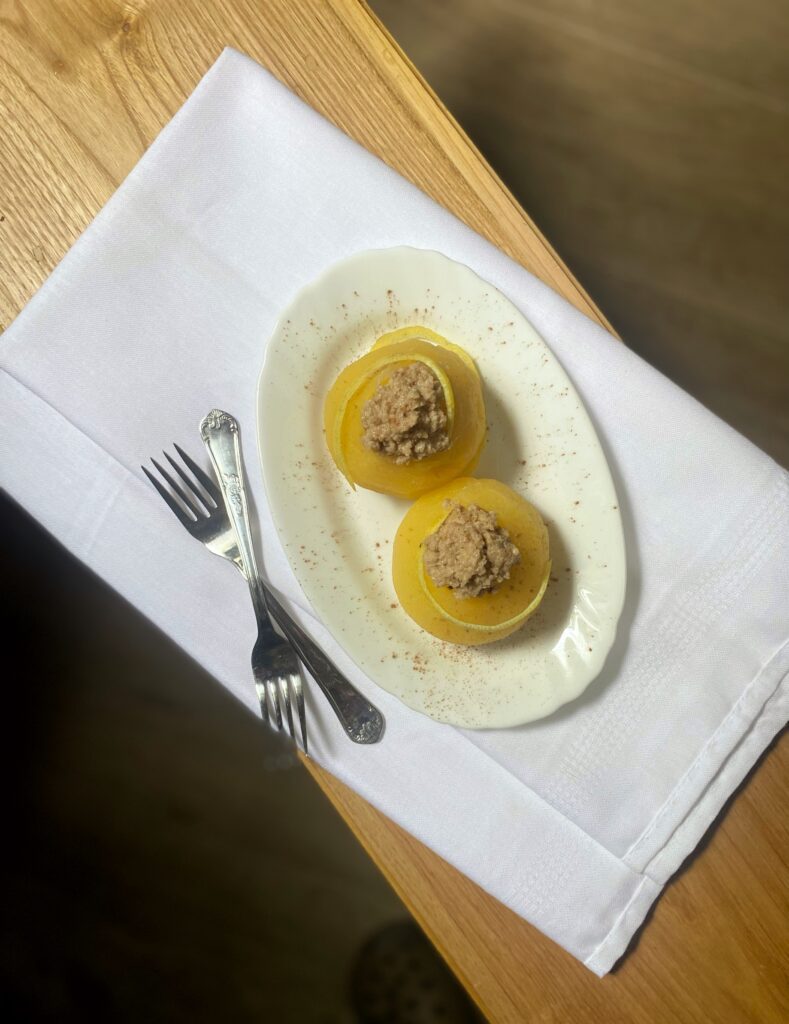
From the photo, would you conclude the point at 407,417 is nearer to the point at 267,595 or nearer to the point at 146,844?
the point at 267,595

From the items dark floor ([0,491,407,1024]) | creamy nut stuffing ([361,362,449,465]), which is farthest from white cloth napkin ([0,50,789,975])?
dark floor ([0,491,407,1024])

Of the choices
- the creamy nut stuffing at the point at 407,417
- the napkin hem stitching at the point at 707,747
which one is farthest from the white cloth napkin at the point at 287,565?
the creamy nut stuffing at the point at 407,417

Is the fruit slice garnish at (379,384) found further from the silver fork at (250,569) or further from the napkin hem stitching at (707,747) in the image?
the napkin hem stitching at (707,747)

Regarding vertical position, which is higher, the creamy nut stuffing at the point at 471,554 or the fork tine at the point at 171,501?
the creamy nut stuffing at the point at 471,554

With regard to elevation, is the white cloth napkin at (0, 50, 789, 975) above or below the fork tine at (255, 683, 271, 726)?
above

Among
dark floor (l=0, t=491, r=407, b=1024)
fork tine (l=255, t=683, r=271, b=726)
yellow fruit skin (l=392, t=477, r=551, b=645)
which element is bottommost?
dark floor (l=0, t=491, r=407, b=1024)

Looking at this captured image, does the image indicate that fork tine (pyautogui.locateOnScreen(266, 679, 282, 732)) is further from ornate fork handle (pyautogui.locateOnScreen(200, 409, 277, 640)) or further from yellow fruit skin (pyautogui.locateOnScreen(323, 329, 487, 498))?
yellow fruit skin (pyautogui.locateOnScreen(323, 329, 487, 498))

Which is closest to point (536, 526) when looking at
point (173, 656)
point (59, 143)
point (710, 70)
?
point (59, 143)
